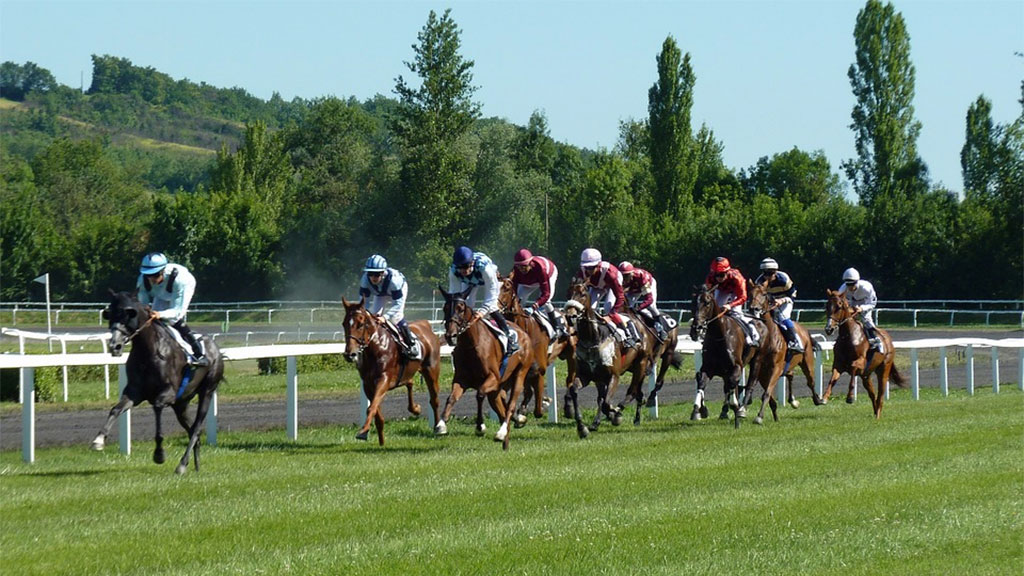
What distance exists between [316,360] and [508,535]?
23092 millimetres

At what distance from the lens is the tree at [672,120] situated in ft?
212

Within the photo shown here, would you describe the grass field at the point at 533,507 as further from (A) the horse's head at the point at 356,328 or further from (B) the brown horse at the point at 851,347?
(B) the brown horse at the point at 851,347

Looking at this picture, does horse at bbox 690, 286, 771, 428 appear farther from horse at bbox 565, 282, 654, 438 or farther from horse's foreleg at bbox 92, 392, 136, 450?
horse's foreleg at bbox 92, 392, 136, 450

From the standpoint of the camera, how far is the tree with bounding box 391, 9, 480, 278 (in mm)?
63219

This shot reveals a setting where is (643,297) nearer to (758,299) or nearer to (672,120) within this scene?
(758,299)

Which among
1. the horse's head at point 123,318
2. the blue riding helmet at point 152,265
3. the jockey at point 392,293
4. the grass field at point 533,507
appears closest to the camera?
the grass field at point 533,507

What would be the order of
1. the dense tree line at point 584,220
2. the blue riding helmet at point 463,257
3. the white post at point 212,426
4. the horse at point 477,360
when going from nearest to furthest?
1. the horse at point 477,360
2. the blue riding helmet at point 463,257
3. the white post at point 212,426
4. the dense tree line at point 584,220

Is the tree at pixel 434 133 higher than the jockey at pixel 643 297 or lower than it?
higher

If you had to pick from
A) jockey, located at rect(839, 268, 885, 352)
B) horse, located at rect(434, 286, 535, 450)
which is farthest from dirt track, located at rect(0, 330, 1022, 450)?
jockey, located at rect(839, 268, 885, 352)

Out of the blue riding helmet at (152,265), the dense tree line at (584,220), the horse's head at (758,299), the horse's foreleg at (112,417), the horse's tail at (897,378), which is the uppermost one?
the dense tree line at (584,220)

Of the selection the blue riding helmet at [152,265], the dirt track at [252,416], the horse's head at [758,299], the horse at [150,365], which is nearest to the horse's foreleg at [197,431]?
the horse at [150,365]

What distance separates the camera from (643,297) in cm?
1945

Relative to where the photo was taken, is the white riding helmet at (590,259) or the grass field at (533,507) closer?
the grass field at (533,507)

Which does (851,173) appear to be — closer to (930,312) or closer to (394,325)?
(930,312)
